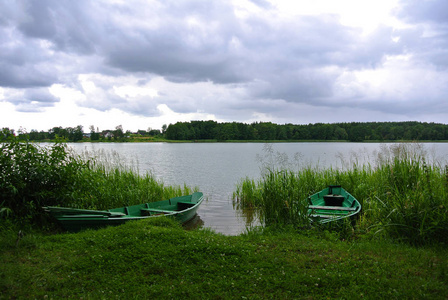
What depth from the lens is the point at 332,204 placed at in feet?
36.8

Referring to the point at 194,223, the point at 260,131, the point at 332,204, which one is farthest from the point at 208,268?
the point at 260,131

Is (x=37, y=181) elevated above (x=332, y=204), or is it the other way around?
(x=37, y=181)

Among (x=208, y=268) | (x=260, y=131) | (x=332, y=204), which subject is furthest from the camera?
(x=260, y=131)

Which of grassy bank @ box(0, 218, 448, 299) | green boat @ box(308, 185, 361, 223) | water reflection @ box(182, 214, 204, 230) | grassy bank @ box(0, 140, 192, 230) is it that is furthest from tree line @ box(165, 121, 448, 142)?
grassy bank @ box(0, 140, 192, 230)

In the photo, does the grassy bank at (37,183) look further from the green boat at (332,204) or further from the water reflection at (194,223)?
the green boat at (332,204)

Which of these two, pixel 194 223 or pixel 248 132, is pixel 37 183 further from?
pixel 248 132

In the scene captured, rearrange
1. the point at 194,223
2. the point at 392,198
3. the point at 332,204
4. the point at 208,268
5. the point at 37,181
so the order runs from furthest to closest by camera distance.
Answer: the point at 194,223
the point at 332,204
the point at 392,198
the point at 37,181
the point at 208,268

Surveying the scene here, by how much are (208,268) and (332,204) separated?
753cm

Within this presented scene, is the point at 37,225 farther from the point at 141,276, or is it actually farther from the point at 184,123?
the point at 184,123

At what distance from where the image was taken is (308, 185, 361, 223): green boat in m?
8.48

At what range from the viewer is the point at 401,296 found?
4.20 m

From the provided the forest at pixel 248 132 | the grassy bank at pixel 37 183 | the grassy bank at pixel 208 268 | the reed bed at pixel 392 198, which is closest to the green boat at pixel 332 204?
the reed bed at pixel 392 198

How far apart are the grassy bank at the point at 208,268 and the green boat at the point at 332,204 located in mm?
1903

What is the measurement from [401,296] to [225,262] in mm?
2741
